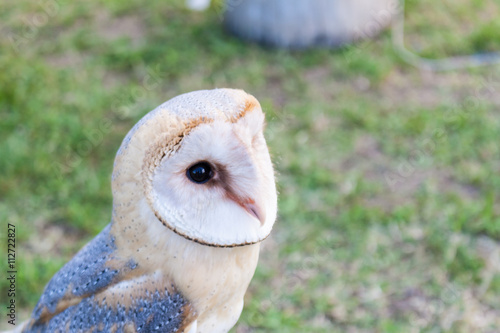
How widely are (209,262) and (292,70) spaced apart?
343 centimetres

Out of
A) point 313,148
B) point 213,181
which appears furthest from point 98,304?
point 313,148

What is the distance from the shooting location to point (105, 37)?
5.27m

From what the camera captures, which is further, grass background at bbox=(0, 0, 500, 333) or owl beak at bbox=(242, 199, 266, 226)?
grass background at bbox=(0, 0, 500, 333)

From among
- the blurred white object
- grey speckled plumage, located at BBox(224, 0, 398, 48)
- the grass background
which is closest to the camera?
the grass background

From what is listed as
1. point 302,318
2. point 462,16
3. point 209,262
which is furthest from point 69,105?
point 462,16

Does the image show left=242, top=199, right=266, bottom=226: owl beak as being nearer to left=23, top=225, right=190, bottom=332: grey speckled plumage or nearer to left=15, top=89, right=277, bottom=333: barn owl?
left=15, top=89, right=277, bottom=333: barn owl

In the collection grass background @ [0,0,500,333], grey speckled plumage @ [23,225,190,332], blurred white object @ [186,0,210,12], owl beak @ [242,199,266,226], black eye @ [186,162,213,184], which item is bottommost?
blurred white object @ [186,0,210,12]

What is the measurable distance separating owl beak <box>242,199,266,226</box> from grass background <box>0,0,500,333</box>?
46cm

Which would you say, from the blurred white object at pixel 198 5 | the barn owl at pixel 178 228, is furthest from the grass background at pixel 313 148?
the barn owl at pixel 178 228

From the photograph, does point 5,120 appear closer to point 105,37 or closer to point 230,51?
point 105,37

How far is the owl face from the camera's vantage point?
1.40 meters

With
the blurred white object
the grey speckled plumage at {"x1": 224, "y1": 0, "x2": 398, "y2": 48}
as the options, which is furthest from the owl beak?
the blurred white object

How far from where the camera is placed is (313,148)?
4004 mm

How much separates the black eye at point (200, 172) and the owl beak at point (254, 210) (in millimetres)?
117
